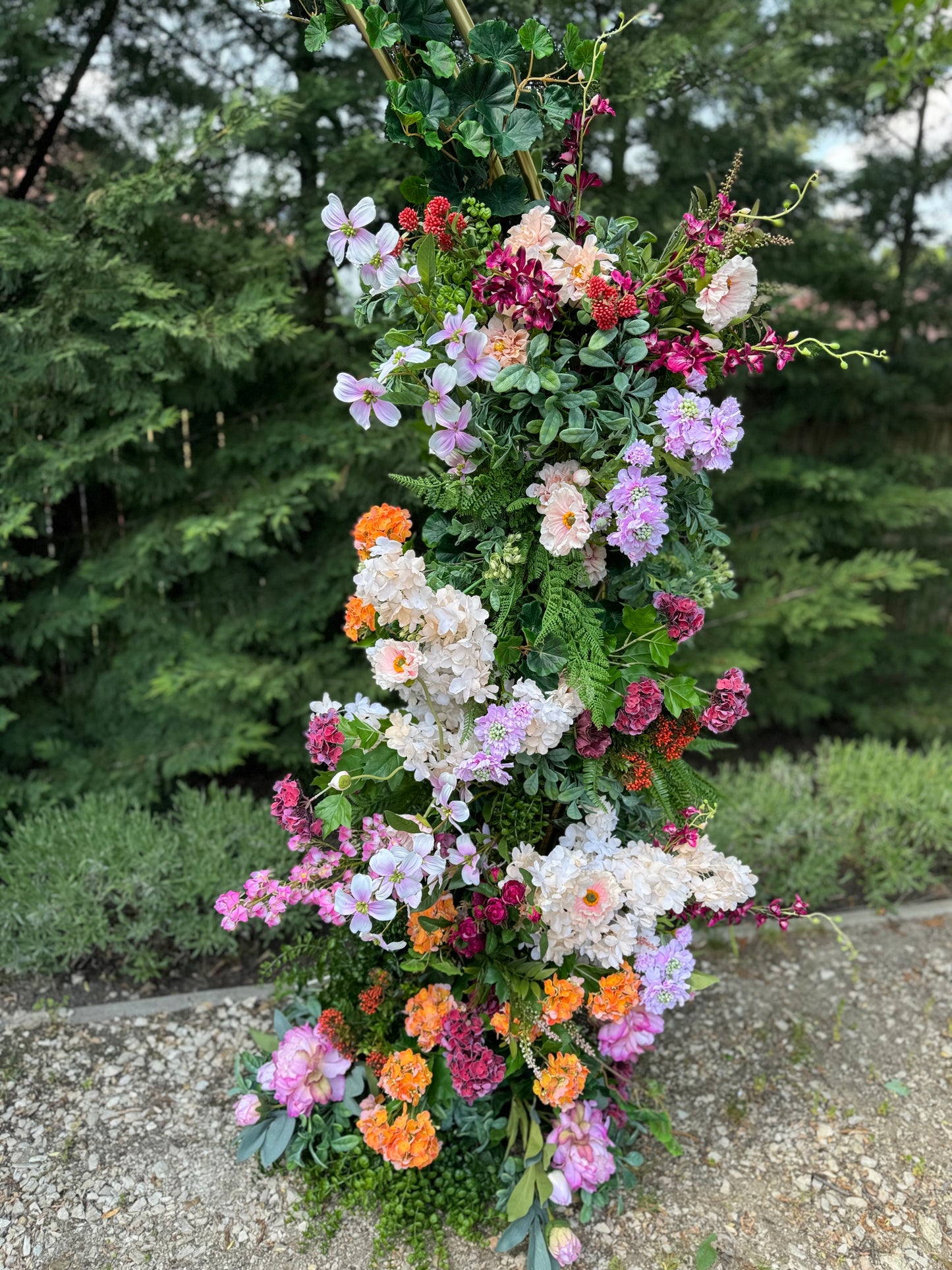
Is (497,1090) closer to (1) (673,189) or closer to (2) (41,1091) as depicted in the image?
(2) (41,1091)

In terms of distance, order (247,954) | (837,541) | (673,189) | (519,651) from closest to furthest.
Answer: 1. (519,651)
2. (247,954)
3. (673,189)
4. (837,541)

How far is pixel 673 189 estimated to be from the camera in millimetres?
3414

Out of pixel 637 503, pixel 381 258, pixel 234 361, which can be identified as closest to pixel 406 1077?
pixel 637 503

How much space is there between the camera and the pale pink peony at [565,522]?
4.86 feet

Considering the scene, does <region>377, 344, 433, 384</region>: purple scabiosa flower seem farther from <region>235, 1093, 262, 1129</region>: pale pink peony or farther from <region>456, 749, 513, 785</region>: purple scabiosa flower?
<region>235, 1093, 262, 1129</region>: pale pink peony

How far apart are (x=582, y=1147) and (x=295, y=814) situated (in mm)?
909

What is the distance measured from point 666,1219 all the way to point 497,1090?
0.43m

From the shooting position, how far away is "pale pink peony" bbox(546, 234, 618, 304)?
4.83 ft

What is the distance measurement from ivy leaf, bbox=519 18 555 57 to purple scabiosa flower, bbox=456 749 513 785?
117 centimetres

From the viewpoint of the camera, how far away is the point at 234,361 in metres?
2.69

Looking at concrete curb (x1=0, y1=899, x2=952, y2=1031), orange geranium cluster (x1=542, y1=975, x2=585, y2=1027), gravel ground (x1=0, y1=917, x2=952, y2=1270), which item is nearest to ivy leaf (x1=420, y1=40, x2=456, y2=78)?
orange geranium cluster (x1=542, y1=975, x2=585, y2=1027)

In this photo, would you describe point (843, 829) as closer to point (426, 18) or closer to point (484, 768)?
point (484, 768)

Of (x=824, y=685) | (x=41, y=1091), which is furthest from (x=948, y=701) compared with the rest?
Answer: (x=41, y=1091)

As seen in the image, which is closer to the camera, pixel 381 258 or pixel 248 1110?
pixel 381 258
